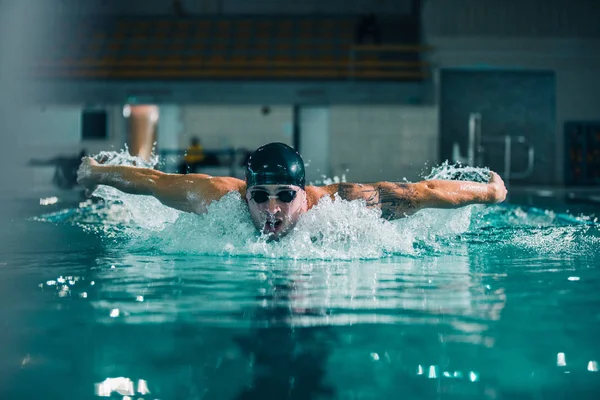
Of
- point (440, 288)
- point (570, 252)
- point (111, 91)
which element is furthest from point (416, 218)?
point (111, 91)

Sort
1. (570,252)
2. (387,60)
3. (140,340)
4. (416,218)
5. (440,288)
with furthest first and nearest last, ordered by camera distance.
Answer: (387,60)
(416,218)
(570,252)
(440,288)
(140,340)

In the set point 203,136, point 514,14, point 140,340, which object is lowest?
A: point 140,340

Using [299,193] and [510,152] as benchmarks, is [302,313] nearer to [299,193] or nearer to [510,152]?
[299,193]

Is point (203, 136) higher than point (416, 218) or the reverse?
higher

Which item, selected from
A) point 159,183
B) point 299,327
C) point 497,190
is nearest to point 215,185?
point 159,183

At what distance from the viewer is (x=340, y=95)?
15.6 meters

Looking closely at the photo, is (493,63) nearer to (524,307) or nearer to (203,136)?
(203,136)

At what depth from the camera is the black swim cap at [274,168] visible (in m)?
4.11

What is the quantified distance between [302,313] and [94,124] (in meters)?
13.9

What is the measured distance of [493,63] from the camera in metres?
15.1

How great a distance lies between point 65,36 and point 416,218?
46.6 ft

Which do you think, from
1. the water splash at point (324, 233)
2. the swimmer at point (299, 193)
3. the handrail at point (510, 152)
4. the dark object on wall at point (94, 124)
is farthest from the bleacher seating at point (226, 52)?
the swimmer at point (299, 193)

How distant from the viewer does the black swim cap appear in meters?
4.11

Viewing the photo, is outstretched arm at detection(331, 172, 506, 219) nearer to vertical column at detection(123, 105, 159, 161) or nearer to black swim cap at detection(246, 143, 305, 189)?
black swim cap at detection(246, 143, 305, 189)
